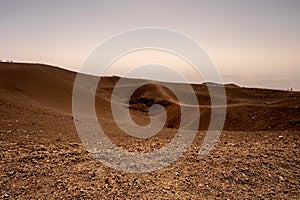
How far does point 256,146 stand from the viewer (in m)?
4.61

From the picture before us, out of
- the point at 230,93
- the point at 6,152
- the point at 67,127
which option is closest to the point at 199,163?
the point at 6,152

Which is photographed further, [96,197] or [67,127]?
[67,127]

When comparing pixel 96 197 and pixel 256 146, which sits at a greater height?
pixel 256 146

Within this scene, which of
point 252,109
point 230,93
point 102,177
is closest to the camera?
point 102,177

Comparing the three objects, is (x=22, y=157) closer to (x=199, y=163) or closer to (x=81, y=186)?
(x=81, y=186)

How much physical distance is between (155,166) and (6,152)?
220 centimetres

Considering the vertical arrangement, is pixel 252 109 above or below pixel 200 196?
above

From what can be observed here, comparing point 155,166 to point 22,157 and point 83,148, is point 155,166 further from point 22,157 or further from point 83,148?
point 22,157

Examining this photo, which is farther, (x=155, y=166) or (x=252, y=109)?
(x=252, y=109)

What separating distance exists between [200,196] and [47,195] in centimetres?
174

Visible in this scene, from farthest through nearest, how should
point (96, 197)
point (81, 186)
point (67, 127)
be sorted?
point (67, 127) → point (81, 186) → point (96, 197)

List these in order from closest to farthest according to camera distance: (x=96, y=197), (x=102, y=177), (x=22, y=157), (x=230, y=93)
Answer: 1. (x=96, y=197)
2. (x=102, y=177)
3. (x=22, y=157)
4. (x=230, y=93)

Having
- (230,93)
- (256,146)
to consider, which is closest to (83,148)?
(256,146)

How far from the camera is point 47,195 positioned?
297 centimetres
